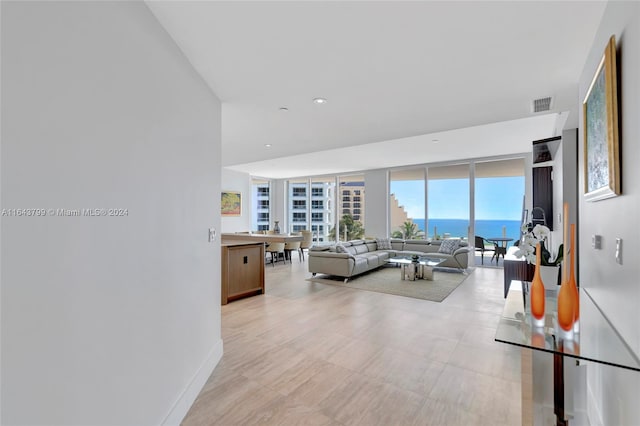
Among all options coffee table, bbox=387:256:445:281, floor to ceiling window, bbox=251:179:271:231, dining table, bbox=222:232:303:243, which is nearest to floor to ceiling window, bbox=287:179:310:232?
floor to ceiling window, bbox=251:179:271:231

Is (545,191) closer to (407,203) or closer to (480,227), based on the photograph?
(480,227)

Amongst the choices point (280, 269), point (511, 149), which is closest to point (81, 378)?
point (280, 269)

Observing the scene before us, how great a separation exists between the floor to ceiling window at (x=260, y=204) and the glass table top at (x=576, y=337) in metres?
9.76

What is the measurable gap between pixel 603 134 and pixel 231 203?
9.05 metres

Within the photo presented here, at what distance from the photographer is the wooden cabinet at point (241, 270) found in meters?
4.62

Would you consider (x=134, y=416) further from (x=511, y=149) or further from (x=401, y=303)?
(x=511, y=149)

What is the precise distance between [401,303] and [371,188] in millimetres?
5633

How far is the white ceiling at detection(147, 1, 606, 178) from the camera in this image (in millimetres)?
1674

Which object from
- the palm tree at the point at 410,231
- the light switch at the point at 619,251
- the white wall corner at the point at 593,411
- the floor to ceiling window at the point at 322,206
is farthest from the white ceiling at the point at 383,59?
the floor to ceiling window at the point at 322,206

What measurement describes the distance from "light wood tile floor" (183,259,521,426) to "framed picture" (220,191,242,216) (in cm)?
523

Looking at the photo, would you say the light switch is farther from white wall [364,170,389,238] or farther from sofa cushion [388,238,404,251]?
white wall [364,170,389,238]

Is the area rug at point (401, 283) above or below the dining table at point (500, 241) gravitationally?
below

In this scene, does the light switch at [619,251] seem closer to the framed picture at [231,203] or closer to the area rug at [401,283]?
the area rug at [401,283]

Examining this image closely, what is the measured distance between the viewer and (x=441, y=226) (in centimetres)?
866
